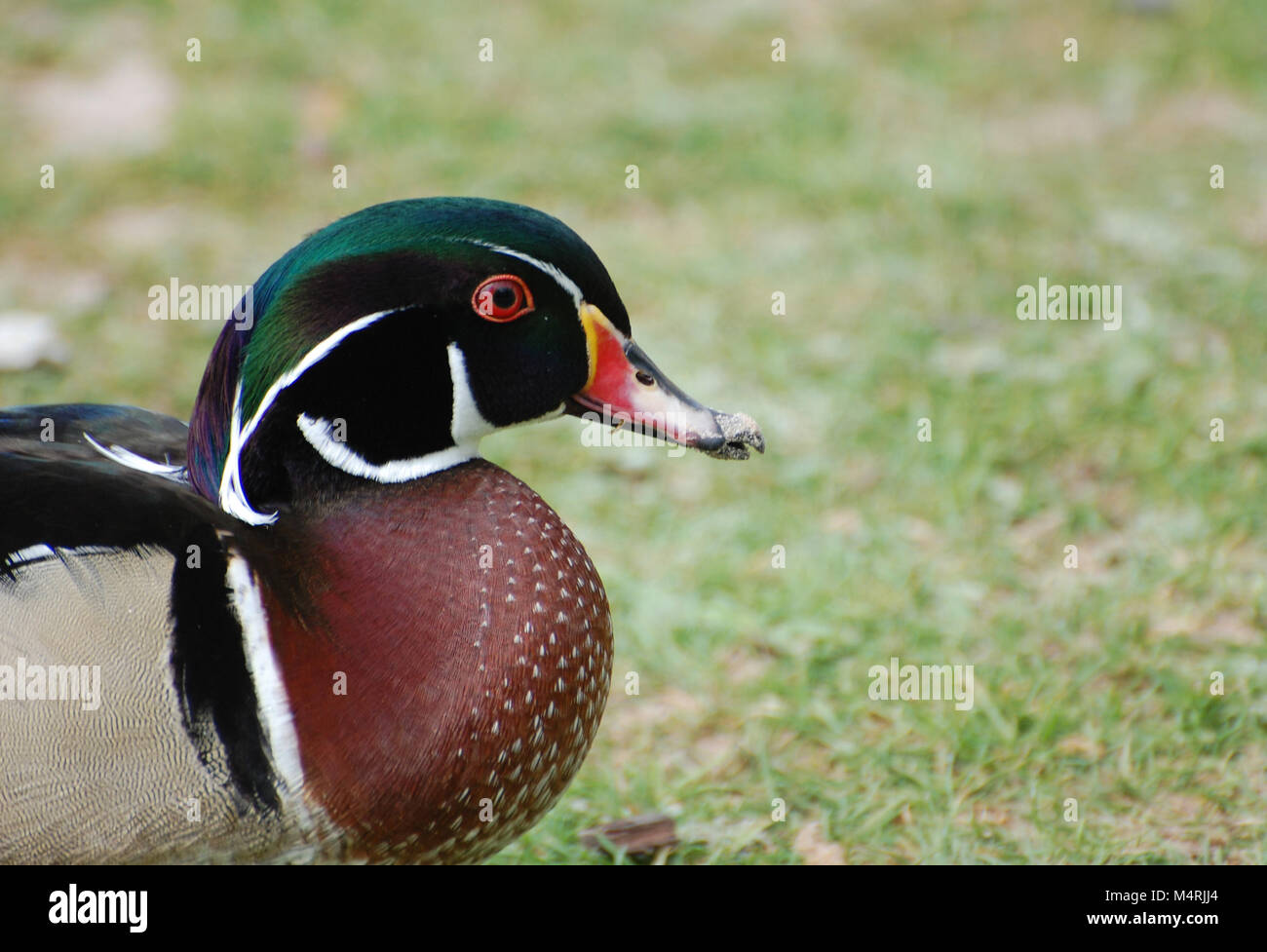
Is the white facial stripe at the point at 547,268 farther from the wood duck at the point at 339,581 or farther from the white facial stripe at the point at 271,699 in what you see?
the white facial stripe at the point at 271,699

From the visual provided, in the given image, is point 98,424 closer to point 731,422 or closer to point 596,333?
point 596,333

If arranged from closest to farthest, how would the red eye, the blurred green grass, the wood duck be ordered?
the wood duck
the red eye
the blurred green grass

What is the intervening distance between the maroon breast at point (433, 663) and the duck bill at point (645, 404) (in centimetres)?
19

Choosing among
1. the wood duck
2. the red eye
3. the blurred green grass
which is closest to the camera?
the wood duck

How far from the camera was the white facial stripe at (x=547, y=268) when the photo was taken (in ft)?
5.57

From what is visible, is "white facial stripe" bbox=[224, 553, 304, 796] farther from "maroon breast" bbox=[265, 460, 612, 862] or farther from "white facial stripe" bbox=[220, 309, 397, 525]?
"white facial stripe" bbox=[220, 309, 397, 525]

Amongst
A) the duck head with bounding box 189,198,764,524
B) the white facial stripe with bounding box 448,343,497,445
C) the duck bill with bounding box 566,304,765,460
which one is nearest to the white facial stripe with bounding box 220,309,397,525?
the duck head with bounding box 189,198,764,524

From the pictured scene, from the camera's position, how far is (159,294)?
Answer: 382 cm

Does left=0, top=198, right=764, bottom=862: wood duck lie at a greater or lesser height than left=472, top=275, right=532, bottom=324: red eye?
lesser

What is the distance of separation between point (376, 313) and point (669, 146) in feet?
9.95

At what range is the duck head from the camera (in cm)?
169

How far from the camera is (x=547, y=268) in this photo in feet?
→ 5.66

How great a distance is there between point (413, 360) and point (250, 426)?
222 millimetres
